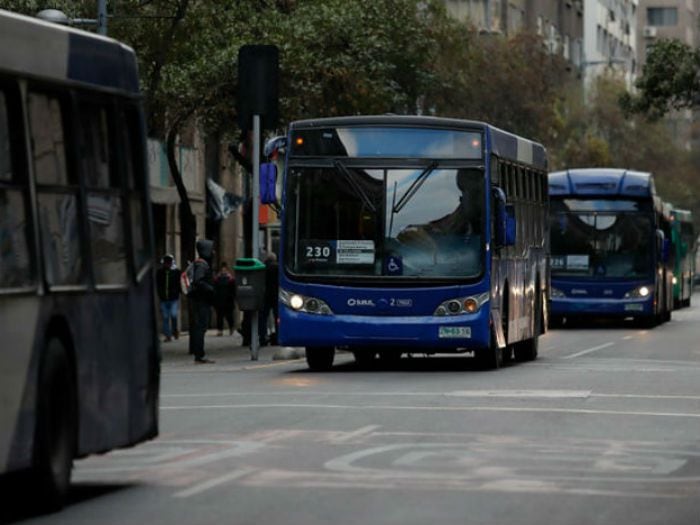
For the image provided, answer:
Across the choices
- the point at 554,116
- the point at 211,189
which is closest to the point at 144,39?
the point at 211,189

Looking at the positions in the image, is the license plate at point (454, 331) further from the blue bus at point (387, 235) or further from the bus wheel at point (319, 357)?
the bus wheel at point (319, 357)

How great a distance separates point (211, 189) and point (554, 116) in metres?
23.9

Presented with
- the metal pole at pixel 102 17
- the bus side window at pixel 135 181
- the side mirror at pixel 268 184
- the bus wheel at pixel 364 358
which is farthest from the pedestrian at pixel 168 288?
the bus side window at pixel 135 181

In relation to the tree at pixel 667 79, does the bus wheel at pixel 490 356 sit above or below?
below

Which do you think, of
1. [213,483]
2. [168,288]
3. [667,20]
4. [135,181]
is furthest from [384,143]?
[667,20]

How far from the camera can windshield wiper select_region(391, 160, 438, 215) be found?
92.1 ft

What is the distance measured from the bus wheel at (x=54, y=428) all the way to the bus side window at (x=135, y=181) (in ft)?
5.06

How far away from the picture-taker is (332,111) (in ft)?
142

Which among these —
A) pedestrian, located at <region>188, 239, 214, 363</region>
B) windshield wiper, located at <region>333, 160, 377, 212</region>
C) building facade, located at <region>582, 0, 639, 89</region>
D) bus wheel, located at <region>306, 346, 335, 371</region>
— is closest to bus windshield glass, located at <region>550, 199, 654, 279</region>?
pedestrian, located at <region>188, 239, 214, 363</region>

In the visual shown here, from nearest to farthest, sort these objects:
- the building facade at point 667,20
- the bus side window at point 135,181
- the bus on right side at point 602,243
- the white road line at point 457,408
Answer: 1. the bus side window at point 135,181
2. the white road line at point 457,408
3. the bus on right side at point 602,243
4. the building facade at point 667,20

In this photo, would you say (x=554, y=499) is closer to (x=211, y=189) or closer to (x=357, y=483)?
(x=357, y=483)

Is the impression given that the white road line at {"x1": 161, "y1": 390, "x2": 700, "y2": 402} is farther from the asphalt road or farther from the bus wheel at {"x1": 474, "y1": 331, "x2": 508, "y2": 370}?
the bus wheel at {"x1": 474, "y1": 331, "x2": 508, "y2": 370}

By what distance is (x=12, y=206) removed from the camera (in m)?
12.2

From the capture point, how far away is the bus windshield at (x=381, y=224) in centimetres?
2806
